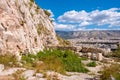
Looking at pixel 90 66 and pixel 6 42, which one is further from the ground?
pixel 6 42

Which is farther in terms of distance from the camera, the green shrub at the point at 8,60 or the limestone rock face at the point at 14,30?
the limestone rock face at the point at 14,30

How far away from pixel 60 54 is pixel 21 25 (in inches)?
209

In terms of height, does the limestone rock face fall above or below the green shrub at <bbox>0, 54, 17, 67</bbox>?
above

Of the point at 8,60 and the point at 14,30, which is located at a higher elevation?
the point at 14,30

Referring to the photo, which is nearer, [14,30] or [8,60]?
[8,60]

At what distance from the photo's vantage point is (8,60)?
19406 millimetres

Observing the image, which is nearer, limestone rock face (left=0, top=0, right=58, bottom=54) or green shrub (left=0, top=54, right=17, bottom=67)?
green shrub (left=0, top=54, right=17, bottom=67)

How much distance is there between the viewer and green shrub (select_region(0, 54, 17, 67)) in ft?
62.2

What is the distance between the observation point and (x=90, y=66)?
24734 millimetres

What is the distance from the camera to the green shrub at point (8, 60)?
18969mm

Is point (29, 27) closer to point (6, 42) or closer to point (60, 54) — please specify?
point (60, 54)

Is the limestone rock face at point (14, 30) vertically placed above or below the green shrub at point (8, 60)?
above

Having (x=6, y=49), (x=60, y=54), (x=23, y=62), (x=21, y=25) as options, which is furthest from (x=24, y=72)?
(x=60, y=54)

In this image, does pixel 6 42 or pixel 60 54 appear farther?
pixel 60 54
